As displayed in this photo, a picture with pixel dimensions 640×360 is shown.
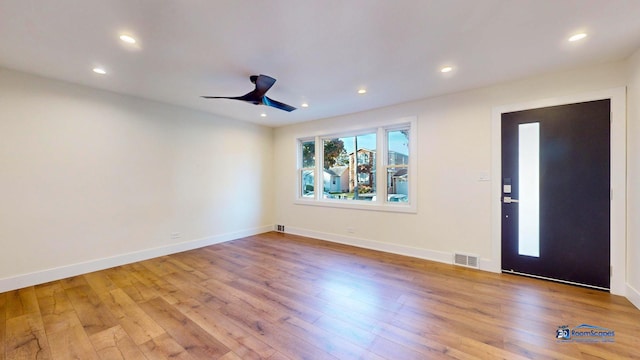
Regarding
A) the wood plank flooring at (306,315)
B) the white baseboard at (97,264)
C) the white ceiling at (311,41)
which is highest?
the white ceiling at (311,41)

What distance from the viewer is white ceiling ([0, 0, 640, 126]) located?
191 cm

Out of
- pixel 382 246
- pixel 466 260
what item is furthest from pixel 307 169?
pixel 466 260

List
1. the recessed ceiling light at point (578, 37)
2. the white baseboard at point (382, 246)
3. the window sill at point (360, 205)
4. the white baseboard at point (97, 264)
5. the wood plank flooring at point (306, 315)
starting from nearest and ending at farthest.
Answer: the wood plank flooring at point (306, 315), the recessed ceiling light at point (578, 37), the white baseboard at point (97, 264), the white baseboard at point (382, 246), the window sill at point (360, 205)

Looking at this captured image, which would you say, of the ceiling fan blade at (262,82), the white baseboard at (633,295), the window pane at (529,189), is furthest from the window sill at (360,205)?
the ceiling fan blade at (262,82)

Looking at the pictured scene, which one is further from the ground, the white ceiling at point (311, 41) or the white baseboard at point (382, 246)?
the white ceiling at point (311, 41)

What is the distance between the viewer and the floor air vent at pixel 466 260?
11.7 ft

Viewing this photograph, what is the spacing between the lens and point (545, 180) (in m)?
3.12

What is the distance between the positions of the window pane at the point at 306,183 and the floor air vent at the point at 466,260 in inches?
125

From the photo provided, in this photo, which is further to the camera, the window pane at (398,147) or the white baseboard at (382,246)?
the window pane at (398,147)

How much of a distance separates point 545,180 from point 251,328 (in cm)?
374

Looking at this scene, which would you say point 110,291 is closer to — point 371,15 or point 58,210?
point 58,210

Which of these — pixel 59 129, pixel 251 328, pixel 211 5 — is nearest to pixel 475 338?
pixel 251 328

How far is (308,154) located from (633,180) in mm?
4826

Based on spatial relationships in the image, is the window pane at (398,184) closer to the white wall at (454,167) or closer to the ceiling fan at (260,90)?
the white wall at (454,167)
